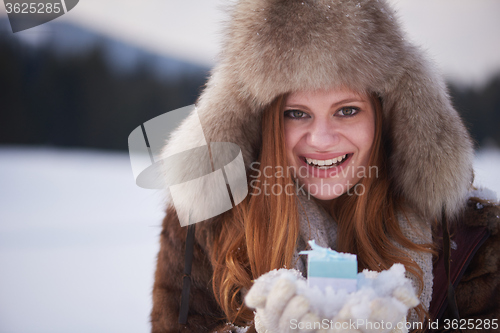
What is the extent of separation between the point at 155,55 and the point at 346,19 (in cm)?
576

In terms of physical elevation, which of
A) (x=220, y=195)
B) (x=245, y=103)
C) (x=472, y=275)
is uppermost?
(x=245, y=103)

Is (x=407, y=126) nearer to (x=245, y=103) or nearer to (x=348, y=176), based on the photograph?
(x=348, y=176)

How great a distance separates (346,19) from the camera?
920mm

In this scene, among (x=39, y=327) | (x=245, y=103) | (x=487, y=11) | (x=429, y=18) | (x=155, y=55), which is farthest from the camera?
(x=155, y=55)

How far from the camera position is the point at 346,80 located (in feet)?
3.13

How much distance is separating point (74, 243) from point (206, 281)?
235cm

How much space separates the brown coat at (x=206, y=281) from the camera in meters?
1.04

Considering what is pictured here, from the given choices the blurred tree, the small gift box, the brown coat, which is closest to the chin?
the brown coat

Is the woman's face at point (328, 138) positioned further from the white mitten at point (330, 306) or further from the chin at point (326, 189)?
the white mitten at point (330, 306)

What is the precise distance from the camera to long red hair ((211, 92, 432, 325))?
3.52 feet

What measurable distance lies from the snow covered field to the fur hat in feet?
0.91

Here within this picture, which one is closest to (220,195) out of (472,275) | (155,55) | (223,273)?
(223,273)

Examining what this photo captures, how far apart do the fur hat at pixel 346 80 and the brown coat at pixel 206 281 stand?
0.52 feet

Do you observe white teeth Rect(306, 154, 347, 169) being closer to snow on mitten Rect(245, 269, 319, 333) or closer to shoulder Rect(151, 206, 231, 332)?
shoulder Rect(151, 206, 231, 332)
